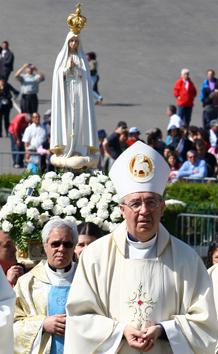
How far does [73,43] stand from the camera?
17266 millimetres

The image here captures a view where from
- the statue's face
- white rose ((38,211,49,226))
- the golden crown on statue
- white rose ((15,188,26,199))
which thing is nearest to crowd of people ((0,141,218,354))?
white rose ((38,211,49,226))

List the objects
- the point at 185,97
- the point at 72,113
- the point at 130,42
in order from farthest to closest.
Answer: the point at 130,42, the point at 185,97, the point at 72,113

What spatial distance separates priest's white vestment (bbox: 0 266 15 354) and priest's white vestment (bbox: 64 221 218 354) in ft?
1.18

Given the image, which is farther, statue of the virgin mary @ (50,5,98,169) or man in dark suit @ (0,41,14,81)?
man in dark suit @ (0,41,14,81)

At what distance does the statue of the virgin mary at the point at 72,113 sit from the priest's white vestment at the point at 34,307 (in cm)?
786

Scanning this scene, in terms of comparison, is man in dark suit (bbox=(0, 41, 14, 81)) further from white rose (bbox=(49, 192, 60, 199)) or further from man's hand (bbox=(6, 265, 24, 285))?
man's hand (bbox=(6, 265, 24, 285))

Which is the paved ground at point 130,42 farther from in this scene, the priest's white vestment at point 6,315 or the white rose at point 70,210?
the priest's white vestment at point 6,315

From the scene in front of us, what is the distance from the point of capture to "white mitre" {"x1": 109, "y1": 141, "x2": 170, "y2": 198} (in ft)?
27.9

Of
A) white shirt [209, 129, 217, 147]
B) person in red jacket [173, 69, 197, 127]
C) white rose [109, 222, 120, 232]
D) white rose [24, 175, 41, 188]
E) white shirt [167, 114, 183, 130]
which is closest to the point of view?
white rose [109, 222, 120, 232]

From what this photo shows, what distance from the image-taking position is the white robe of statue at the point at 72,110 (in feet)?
57.9

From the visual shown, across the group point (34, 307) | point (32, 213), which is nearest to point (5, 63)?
point (32, 213)

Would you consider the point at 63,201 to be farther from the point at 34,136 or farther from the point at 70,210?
the point at 34,136

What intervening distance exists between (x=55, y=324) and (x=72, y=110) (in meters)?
8.59

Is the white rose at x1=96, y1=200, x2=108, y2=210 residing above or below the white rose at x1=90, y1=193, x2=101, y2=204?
below
